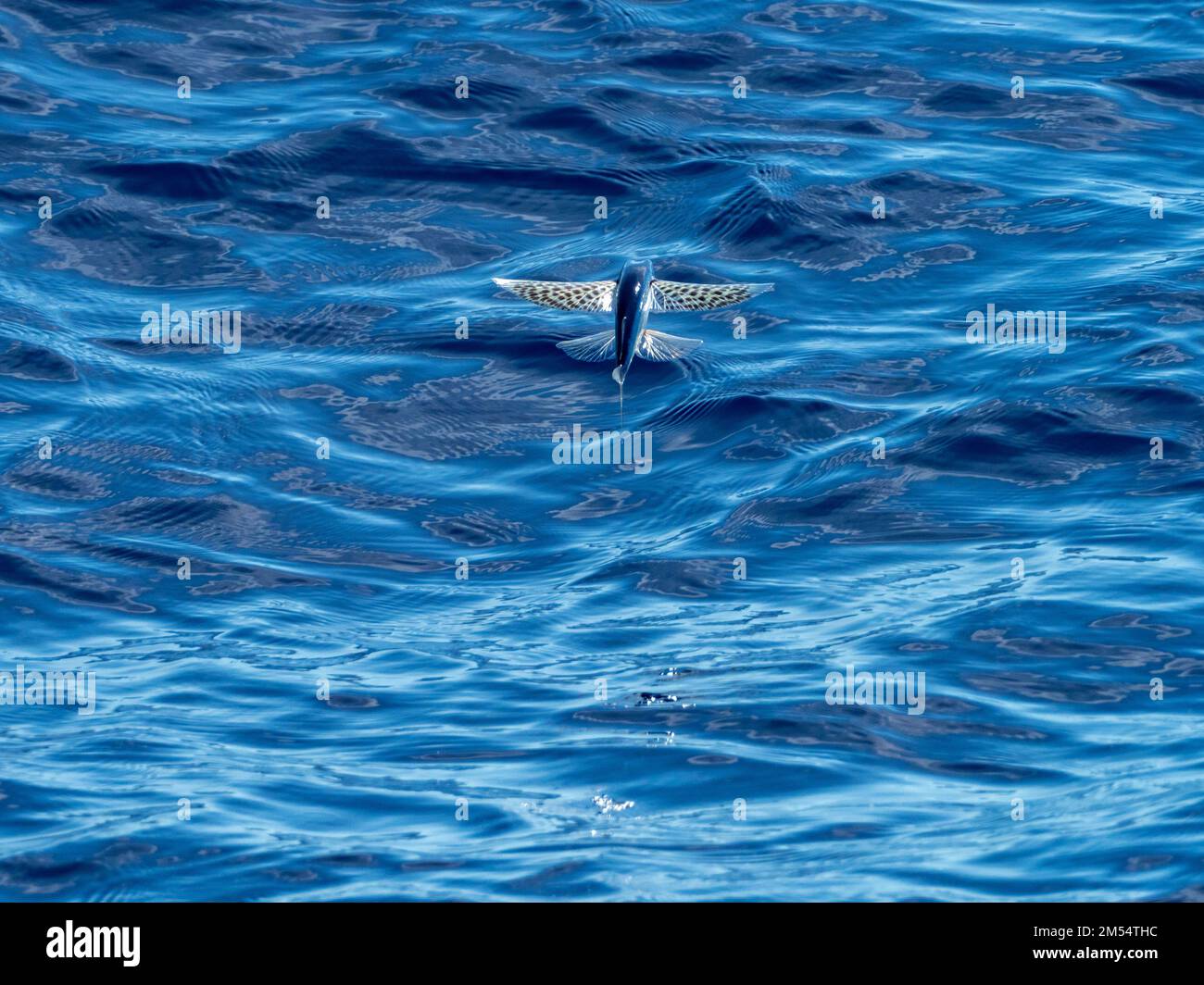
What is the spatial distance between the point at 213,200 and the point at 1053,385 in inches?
272

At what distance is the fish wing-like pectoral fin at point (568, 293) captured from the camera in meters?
12.9

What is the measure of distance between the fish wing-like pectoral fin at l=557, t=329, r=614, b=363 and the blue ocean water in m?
0.23

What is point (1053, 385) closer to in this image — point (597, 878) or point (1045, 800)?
point (1045, 800)

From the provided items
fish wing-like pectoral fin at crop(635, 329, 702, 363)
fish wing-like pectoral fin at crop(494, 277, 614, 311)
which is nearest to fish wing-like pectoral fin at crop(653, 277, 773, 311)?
fish wing-like pectoral fin at crop(494, 277, 614, 311)

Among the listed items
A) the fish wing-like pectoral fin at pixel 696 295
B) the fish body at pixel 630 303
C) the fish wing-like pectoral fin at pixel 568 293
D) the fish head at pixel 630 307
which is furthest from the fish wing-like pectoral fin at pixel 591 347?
the fish head at pixel 630 307

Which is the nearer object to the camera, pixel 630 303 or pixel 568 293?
pixel 630 303

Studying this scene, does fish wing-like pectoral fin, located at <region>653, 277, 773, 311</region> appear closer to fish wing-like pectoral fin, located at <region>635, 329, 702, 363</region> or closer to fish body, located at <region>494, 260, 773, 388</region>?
fish body, located at <region>494, 260, 773, 388</region>

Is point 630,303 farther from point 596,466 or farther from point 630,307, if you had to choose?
point 596,466

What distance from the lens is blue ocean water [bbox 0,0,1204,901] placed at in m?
9.31

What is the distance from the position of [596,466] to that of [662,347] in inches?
52.2

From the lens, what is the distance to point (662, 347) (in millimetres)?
13922

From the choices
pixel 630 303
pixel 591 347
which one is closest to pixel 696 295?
pixel 630 303

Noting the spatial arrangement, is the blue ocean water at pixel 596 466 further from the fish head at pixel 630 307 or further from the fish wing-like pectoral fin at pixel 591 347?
the fish head at pixel 630 307

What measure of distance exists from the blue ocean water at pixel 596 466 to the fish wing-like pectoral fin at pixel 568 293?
0.78 metres
